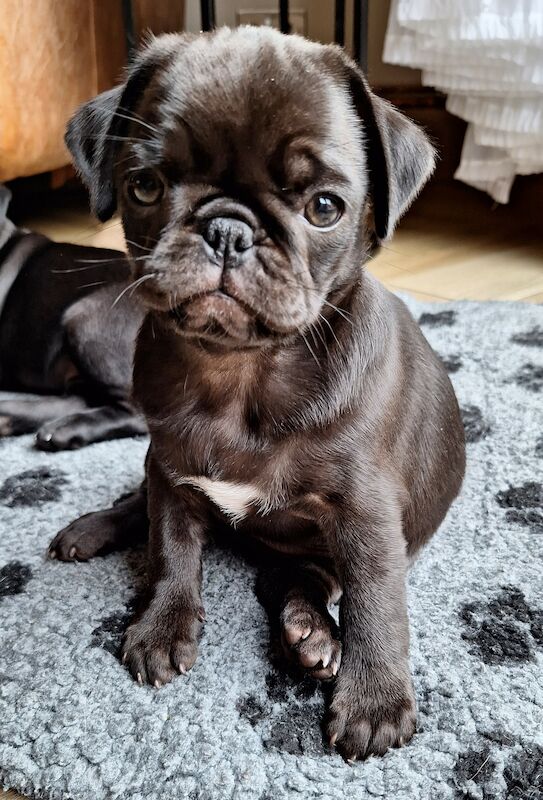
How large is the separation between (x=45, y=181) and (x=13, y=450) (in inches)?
83.4

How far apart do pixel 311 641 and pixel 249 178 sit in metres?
0.68

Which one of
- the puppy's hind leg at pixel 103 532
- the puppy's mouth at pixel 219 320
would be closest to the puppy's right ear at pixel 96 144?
the puppy's mouth at pixel 219 320

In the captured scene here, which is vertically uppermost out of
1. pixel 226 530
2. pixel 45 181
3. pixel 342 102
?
pixel 342 102

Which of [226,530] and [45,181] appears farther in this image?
[45,181]

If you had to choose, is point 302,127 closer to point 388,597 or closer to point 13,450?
point 388,597

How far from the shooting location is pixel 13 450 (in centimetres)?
210

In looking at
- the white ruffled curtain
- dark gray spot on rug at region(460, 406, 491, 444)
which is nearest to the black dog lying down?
dark gray spot on rug at region(460, 406, 491, 444)

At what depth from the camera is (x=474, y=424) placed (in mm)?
2074

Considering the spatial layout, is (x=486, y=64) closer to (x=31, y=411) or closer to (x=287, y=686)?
(x=31, y=411)

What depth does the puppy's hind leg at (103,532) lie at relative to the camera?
161 centimetres

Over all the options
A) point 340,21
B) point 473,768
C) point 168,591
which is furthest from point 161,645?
point 340,21

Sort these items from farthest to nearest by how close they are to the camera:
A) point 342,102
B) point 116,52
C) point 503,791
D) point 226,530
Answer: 1. point 116,52
2. point 226,530
3. point 342,102
4. point 503,791

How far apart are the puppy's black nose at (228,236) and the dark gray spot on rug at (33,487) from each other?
3.00ft

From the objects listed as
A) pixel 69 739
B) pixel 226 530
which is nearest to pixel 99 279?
pixel 226 530
